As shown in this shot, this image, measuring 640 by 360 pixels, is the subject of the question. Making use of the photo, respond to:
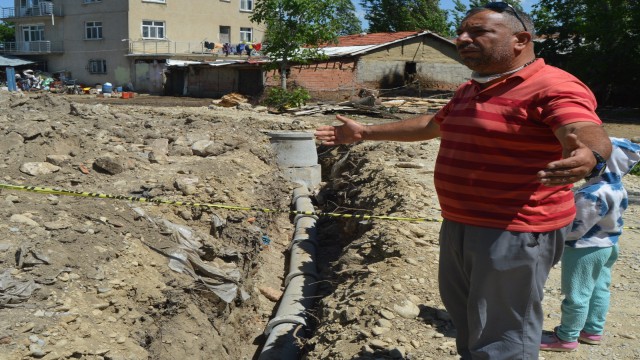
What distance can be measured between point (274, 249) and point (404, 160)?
3.32 meters

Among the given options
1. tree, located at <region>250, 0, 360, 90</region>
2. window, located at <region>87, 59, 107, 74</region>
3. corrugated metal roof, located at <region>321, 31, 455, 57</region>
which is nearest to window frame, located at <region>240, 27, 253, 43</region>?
window, located at <region>87, 59, 107, 74</region>

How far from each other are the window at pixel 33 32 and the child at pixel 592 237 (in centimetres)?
4749

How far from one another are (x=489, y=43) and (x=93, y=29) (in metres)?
42.6

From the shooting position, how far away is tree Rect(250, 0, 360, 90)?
21.5m

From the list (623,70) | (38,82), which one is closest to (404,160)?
(623,70)

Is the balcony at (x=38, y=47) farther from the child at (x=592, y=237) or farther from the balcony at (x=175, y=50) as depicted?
the child at (x=592, y=237)

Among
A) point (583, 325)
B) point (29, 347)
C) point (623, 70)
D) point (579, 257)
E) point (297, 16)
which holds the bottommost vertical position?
point (29, 347)

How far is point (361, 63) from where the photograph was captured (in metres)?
28.7

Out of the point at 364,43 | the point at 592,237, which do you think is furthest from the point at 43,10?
the point at 592,237

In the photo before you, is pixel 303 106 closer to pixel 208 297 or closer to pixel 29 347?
pixel 208 297

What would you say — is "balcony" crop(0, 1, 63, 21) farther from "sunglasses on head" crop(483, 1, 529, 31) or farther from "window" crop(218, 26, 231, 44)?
"sunglasses on head" crop(483, 1, 529, 31)

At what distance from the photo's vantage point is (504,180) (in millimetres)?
2561

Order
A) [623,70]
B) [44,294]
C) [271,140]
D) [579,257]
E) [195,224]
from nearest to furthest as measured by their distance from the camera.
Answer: [579,257]
[44,294]
[195,224]
[271,140]
[623,70]

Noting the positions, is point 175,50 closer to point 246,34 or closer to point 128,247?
point 246,34
